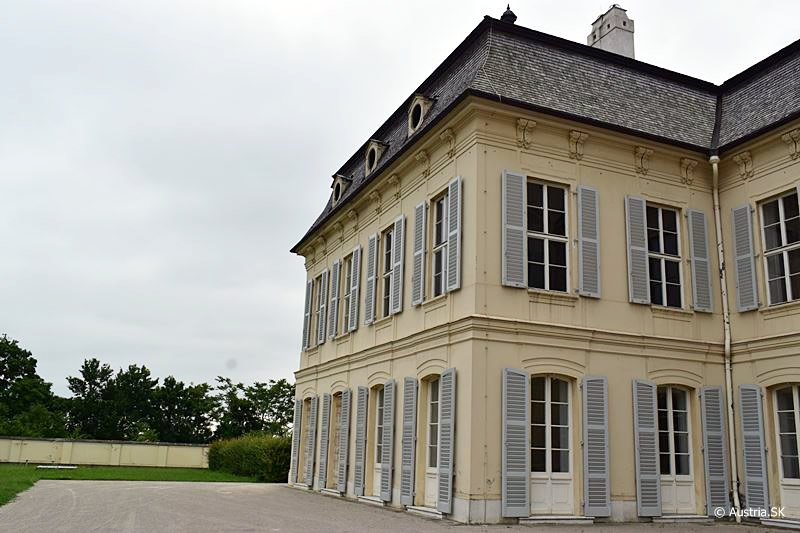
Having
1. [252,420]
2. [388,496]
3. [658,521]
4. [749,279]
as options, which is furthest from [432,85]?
[252,420]

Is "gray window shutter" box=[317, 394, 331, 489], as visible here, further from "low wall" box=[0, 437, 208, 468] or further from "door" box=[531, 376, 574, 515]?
"low wall" box=[0, 437, 208, 468]

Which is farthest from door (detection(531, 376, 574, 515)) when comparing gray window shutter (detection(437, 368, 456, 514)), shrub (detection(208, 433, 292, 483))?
shrub (detection(208, 433, 292, 483))

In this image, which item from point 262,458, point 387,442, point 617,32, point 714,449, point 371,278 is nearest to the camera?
point 714,449

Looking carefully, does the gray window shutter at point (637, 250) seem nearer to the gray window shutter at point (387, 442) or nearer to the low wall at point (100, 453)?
the gray window shutter at point (387, 442)

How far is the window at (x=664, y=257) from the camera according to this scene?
1420 centimetres

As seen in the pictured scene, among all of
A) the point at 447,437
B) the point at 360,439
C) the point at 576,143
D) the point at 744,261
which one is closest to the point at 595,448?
the point at 447,437

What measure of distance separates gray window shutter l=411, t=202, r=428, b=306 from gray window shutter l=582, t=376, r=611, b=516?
375cm

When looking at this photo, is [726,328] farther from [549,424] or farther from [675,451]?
[549,424]

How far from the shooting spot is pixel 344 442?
58.1 ft

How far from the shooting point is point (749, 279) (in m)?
13.9

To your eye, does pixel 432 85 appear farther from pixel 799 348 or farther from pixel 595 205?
pixel 799 348

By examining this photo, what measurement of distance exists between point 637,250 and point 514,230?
277 cm

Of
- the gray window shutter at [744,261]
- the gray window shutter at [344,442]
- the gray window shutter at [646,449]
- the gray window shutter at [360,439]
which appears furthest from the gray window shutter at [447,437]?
the gray window shutter at [744,261]

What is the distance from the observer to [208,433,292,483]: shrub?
2509 cm
